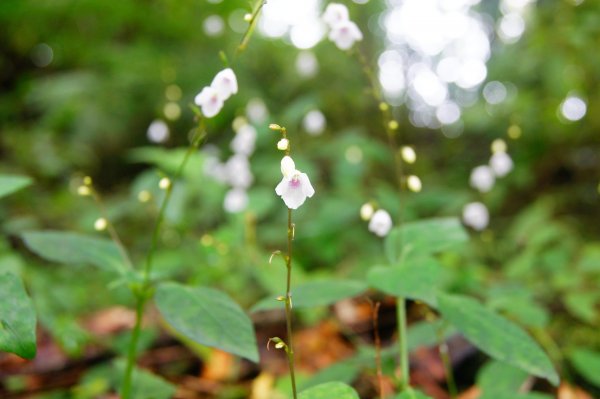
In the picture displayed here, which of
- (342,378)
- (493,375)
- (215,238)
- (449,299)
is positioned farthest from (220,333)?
(215,238)

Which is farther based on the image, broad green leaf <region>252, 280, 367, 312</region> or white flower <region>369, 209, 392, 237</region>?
white flower <region>369, 209, 392, 237</region>

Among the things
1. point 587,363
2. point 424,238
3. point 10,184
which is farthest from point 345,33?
point 587,363

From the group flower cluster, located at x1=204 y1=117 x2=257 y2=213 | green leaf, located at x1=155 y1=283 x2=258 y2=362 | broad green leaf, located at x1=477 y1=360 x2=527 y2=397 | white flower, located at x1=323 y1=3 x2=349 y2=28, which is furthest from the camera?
flower cluster, located at x1=204 y1=117 x2=257 y2=213

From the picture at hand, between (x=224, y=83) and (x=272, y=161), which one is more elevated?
(x=224, y=83)

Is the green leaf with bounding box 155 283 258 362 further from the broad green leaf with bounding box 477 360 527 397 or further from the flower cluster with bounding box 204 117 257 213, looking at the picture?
the flower cluster with bounding box 204 117 257 213

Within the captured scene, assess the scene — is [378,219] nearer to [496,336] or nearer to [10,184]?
[496,336]

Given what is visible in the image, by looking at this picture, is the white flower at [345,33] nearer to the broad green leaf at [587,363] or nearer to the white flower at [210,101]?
the white flower at [210,101]

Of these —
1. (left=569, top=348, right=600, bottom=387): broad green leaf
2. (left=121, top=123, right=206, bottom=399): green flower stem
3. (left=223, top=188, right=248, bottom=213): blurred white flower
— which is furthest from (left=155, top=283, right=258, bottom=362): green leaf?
(left=223, top=188, right=248, bottom=213): blurred white flower

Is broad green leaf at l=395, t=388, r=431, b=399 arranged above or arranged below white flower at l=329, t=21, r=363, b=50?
below
